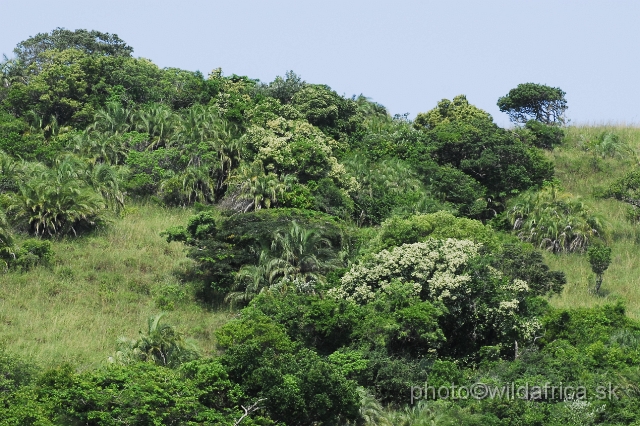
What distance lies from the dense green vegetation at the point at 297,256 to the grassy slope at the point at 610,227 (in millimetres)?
149

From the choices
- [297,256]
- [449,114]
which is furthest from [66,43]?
[297,256]

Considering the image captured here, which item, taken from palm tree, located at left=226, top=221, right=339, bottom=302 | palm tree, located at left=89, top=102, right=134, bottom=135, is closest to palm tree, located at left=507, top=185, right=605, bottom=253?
palm tree, located at left=226, top=221, right=339, bottom=302

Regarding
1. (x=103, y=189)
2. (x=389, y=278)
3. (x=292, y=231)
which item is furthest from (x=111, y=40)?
(x=389, y=278)

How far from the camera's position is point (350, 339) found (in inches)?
1638

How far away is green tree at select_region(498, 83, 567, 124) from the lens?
74875mm

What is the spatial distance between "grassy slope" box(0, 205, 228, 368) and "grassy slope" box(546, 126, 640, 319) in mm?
16143

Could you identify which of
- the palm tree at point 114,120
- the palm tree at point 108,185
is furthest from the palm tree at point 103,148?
the palm tree at point 108,185

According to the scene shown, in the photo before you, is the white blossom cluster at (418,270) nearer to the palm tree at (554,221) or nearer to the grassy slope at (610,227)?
the grassy slope at (610,227)

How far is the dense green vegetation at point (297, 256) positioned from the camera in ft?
118

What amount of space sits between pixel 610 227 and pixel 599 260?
24.7 ft

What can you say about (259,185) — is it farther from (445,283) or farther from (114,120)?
(445,283)

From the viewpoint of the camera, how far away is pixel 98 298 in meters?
47.0

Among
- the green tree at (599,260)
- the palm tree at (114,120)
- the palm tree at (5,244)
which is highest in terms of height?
the palm tree at (114,120)

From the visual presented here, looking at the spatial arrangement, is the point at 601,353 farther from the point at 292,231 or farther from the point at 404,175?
the point at 404,175
